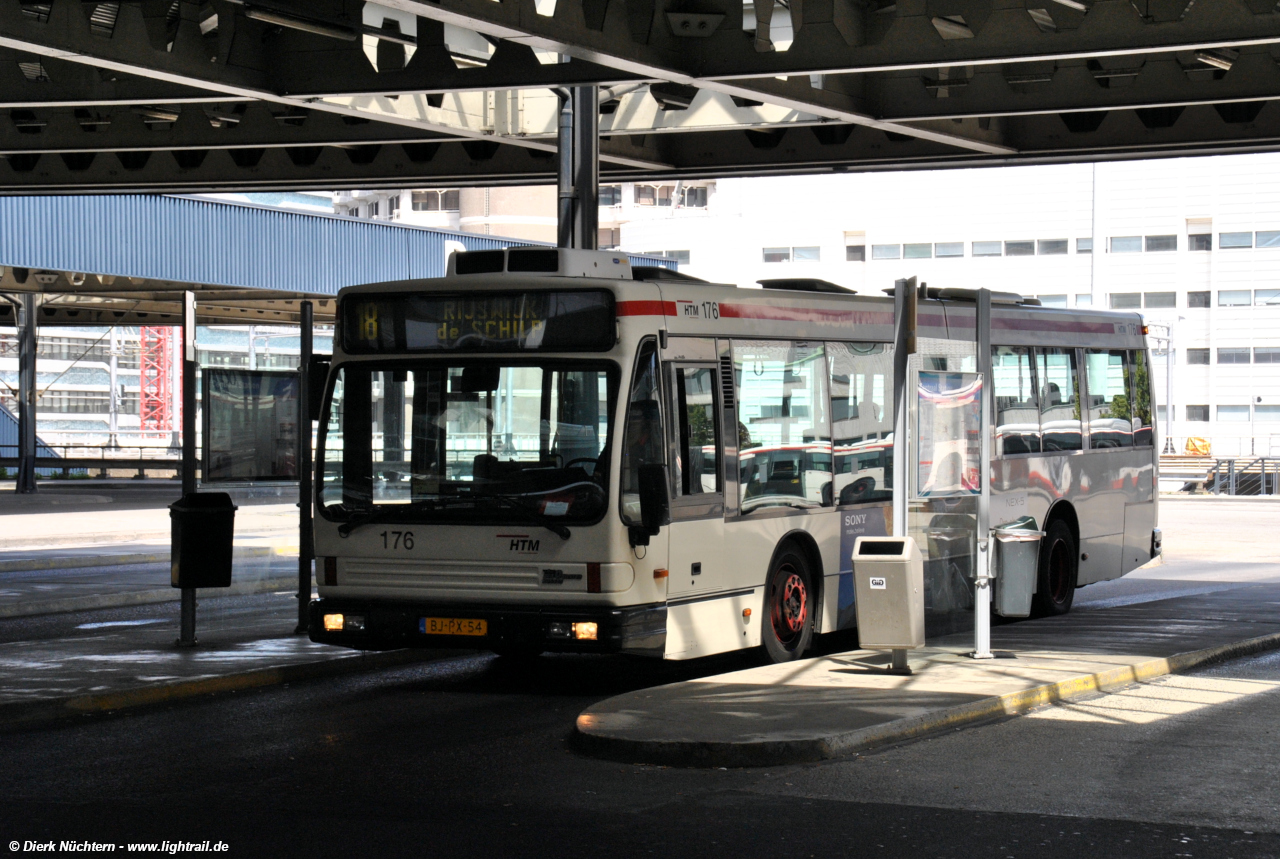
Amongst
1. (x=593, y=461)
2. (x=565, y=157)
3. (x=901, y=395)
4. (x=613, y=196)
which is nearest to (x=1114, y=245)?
(x=613, y=196)

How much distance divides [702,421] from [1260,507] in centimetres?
3542

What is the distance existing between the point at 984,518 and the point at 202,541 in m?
6.08

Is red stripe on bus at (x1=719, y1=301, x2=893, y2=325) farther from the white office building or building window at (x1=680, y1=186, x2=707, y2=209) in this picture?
building window at (x1=680, y1=186, x2=707, y2=209)

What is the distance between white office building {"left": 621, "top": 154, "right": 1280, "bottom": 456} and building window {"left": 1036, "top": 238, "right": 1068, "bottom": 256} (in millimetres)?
49

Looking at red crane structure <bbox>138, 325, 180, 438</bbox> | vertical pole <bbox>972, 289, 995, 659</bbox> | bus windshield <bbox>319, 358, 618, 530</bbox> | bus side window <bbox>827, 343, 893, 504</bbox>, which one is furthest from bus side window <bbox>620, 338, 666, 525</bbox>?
red crane structure <bbox>138, 325, 180, 438</bbox>

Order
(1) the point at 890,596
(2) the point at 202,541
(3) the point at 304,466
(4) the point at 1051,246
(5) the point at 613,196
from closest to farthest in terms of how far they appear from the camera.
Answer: (1) the point at 890,596 < (2) the point at 202,541 < (3) the point at 304,466 < (4) the point at 1051,246 < (5) the point at 613,196

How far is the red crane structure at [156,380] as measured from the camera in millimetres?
76500

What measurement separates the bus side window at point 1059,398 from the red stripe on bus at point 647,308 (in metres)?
5.87

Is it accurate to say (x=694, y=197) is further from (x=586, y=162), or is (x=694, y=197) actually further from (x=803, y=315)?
(x=803, y=315)

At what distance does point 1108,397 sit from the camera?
56.0 ft

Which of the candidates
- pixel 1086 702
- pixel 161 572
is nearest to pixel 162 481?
pixel 161 572

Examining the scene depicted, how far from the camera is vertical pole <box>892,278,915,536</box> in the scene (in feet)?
36.8

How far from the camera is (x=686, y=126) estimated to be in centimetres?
1733

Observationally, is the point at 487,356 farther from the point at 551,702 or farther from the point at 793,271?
the point at 793,271
